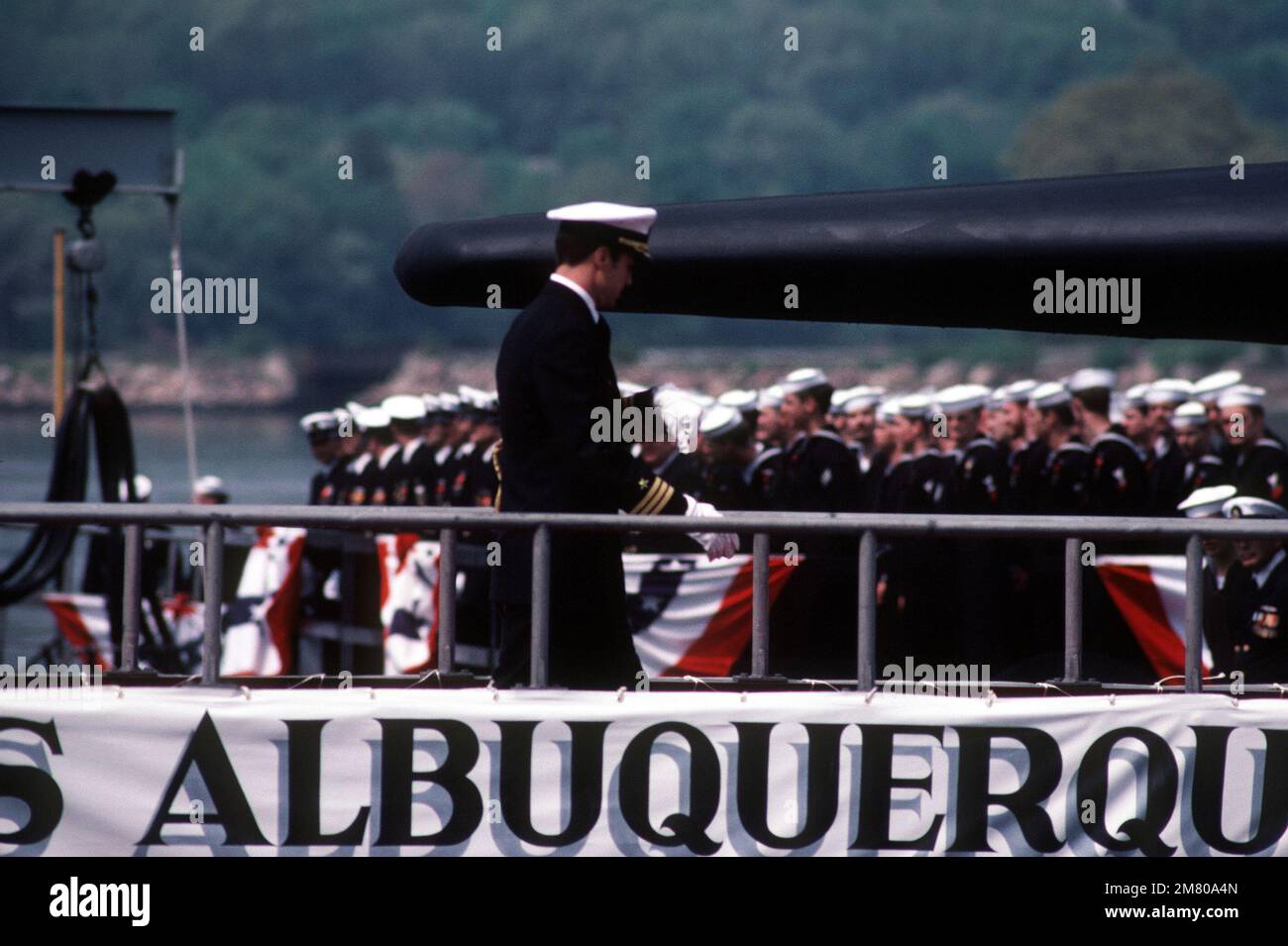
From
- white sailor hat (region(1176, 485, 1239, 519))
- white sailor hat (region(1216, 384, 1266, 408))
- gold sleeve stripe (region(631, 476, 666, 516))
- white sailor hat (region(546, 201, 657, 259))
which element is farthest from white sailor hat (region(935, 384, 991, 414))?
gold sleeve stripe (region(631, 476, 666, 516))

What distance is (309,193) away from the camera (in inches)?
4439

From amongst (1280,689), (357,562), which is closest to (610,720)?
(1280,689)

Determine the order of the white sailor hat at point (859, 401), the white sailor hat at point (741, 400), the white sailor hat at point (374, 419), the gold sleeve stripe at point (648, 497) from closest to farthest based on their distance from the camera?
the gold sleeve stripe at point (648, 497) < the white sailor hat at point (741, 400) < the white sailor hat at point (859, 401) < the white sailor hat at point (374, 419)

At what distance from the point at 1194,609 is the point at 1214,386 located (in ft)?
24.8

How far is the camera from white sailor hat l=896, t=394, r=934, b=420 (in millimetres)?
12431

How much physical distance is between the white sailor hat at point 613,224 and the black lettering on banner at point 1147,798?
1.95 metres

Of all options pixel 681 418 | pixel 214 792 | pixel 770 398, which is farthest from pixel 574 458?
pixel 770 398

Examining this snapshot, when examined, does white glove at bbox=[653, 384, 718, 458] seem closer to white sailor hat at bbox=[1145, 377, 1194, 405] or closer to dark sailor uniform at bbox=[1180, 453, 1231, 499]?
dark sailor uniform at bbox=[1180, 453, 1231, 499]

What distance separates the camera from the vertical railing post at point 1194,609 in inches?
219

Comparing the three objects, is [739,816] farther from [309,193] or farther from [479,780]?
[309,193]

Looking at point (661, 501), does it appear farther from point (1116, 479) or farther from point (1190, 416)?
point (1190, 416)

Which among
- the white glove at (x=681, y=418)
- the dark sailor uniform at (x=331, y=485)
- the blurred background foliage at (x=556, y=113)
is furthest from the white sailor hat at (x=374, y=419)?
the blurred background foliage at (x=556, y=113)

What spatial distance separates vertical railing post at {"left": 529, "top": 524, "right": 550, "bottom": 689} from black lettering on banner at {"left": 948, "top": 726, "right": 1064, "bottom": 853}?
3.81 ft

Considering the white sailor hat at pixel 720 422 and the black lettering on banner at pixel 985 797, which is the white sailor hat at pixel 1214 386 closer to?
the white sailor hat at pixel 720 422
